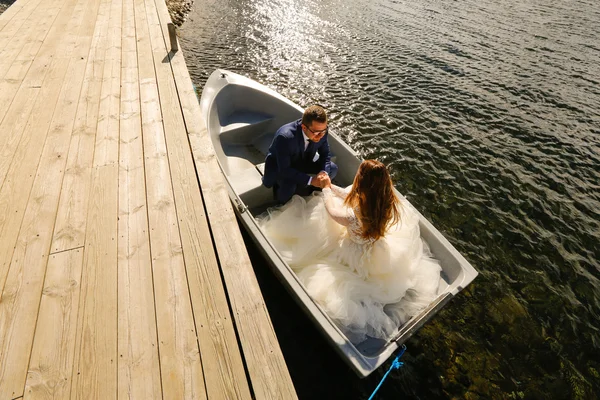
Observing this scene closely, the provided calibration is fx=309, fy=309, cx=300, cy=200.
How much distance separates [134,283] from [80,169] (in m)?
2.18

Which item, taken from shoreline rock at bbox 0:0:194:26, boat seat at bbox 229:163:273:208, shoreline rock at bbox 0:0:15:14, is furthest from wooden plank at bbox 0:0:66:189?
shoreline rock at bbox 0:0:15:14

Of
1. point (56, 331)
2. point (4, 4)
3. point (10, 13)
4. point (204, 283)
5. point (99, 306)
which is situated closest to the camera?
point (56, 331)

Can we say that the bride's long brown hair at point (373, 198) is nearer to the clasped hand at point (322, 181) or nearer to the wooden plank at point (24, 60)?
the clasped hand at point (322, 181)

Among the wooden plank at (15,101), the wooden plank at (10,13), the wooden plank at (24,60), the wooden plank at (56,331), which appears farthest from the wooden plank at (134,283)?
the wooden plank at (10,13)

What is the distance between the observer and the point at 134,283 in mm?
3223

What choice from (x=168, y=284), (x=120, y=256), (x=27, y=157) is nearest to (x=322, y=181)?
(x=168, y=284)

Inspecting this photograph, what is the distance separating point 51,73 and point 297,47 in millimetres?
11150

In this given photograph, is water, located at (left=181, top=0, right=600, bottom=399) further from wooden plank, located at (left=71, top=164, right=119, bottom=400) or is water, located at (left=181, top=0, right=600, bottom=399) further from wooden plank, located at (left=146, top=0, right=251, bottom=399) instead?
wooden plank, located at (left=71, top=164, right=119, bottom=400)

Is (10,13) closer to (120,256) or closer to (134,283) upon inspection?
(120,256)

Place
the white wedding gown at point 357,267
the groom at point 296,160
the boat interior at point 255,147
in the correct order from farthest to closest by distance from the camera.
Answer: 1. the groom at point 296,160
2. the boat interior at point 255,147
3. the white wedding gown at point 357,267

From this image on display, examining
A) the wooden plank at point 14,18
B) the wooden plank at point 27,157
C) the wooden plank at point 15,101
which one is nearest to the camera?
the wooden plank at point 27,157

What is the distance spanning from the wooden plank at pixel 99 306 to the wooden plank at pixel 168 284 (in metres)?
0.40

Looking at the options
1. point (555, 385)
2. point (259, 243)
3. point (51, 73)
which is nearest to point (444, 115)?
point (555, 385)

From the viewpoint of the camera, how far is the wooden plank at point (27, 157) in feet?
11.5
